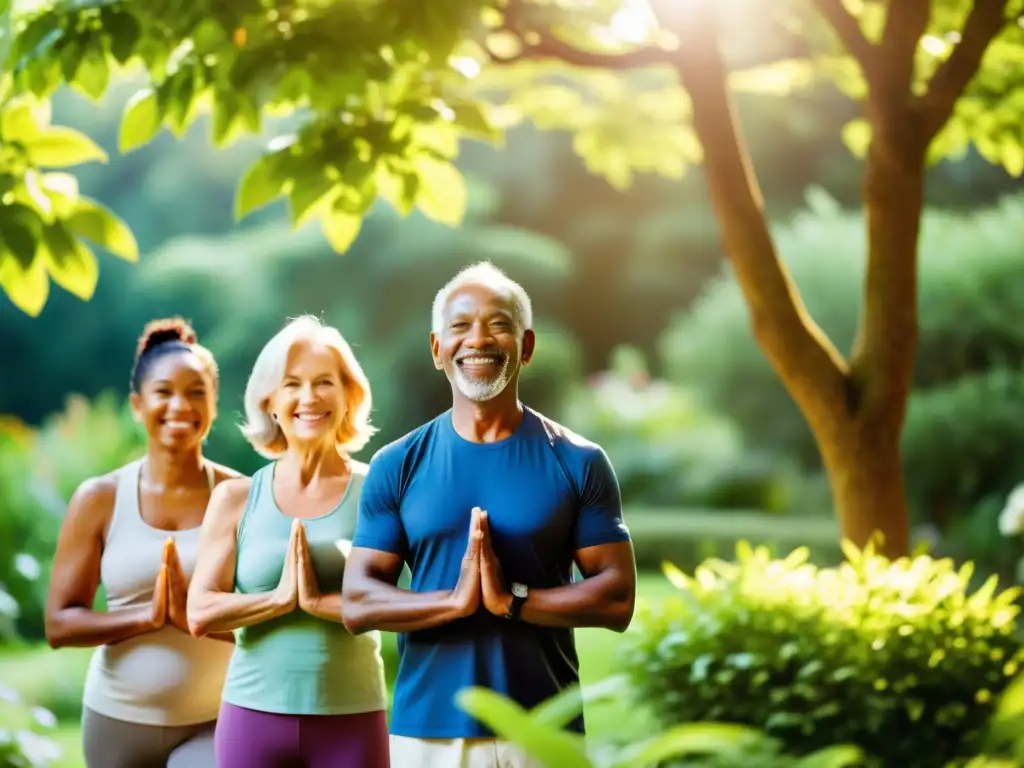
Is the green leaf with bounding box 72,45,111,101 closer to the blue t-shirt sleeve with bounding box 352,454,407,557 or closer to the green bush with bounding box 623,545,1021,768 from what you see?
the blue t-shirt sleeve with bounding box 352,454,407,557

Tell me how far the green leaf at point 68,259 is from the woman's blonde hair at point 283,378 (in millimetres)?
868

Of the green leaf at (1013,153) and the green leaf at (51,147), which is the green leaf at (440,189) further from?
the green leaf at (1013,153)

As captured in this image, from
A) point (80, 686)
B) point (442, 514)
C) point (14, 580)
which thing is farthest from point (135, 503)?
point (14, 580)

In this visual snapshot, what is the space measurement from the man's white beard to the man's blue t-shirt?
93 mm

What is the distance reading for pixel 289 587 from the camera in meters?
2.14

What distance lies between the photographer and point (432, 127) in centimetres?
346

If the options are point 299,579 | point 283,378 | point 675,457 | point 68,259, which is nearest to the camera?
point 299,579

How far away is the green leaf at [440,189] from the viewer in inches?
132

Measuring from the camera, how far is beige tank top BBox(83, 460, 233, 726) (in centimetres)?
254

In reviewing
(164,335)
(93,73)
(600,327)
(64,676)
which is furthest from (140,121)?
(600,327)

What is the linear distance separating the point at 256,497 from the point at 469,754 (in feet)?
2.10

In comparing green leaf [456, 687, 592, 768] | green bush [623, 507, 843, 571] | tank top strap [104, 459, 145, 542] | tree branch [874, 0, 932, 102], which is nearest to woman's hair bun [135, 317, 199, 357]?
tank top strap [104, 459, 145, 542]

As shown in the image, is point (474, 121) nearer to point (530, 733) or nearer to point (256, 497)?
point (256, 497)

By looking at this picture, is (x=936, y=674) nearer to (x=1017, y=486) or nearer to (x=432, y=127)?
(x=432, y=127)
